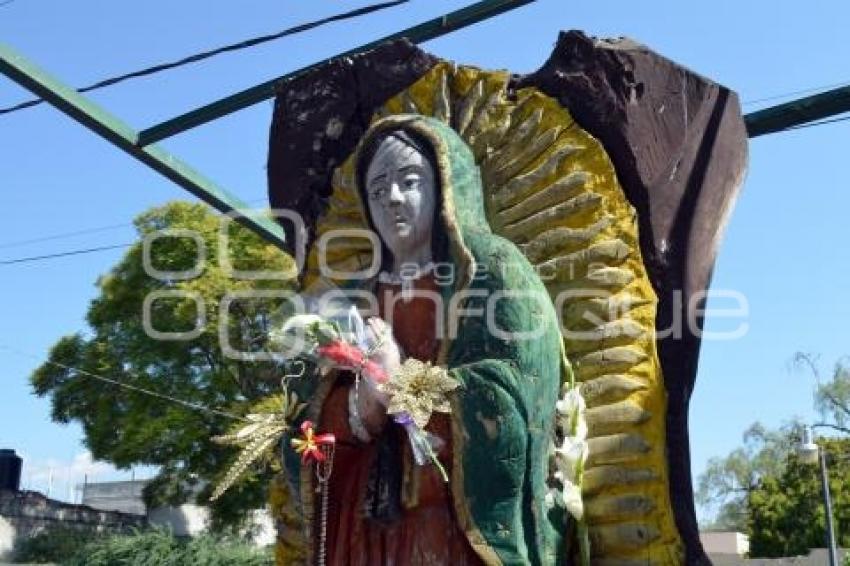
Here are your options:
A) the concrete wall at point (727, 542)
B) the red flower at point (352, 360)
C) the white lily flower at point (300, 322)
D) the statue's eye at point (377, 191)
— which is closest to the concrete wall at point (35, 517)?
the concrete wall at point (727, 542)

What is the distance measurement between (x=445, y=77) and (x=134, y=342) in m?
14.2

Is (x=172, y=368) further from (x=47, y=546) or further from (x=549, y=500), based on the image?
(x=549, y=500)

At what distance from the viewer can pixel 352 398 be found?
4.12 metres

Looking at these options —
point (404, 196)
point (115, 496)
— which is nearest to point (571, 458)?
point (404, 196)

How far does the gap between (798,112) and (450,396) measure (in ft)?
7.35

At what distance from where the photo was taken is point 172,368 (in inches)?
695

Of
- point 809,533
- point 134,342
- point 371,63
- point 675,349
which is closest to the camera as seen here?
point 675,349

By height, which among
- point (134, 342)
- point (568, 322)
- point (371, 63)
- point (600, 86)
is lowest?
point (568, 322)

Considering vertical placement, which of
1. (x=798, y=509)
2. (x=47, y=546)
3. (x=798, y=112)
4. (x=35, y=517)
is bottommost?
(x=47, y=546)

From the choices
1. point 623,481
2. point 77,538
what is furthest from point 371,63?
point 77,538

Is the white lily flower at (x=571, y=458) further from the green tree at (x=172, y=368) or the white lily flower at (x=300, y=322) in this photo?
the green tree at (x=172, y=368)

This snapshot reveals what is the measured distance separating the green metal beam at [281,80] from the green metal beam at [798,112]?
1.24 meters

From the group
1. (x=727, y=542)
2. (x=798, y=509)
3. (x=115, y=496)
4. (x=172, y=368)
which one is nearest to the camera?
(x=172, y=368)

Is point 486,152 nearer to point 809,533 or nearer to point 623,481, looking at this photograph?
point 623,481
